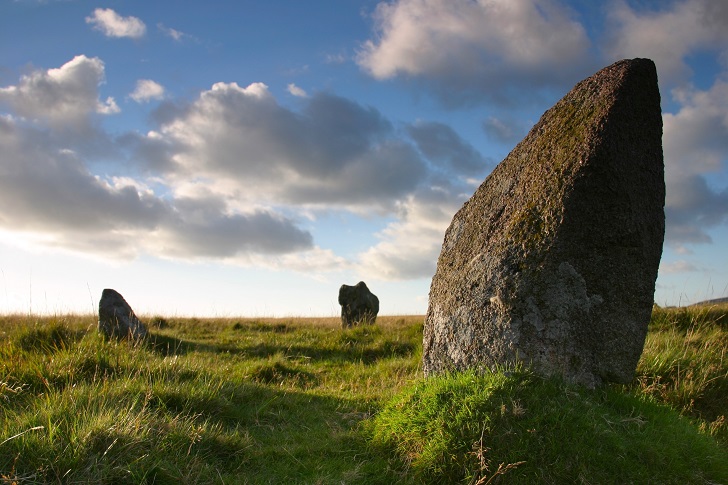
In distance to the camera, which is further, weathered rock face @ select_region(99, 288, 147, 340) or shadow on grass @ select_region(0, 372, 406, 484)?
weathered rock face @ select_region(99, 288, 147, 340)

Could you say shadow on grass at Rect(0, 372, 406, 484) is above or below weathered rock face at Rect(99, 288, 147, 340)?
below

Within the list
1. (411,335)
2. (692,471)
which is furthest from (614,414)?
(411,335)

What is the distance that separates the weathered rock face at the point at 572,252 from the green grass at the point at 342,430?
0.42 meters

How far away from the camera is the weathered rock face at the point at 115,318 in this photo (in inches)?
550

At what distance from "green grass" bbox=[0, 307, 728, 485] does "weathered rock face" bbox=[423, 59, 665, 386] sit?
419mm

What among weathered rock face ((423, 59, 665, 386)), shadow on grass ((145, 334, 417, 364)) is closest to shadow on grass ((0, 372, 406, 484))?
weathered rock face ((423, 59, 665, 386))

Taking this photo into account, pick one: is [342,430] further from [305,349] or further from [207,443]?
[305,349]

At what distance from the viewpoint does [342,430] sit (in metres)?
6.89

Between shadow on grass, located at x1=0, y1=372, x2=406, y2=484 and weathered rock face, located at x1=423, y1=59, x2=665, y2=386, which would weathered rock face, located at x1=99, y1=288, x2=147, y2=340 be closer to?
shadow on grass, located at x1=0, y1=372, x2=406, y2=484

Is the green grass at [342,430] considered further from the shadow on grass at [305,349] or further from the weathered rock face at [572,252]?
the shadow on grass at [305,349]

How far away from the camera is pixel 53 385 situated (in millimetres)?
7609

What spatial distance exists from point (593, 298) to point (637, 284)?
711 millimetres

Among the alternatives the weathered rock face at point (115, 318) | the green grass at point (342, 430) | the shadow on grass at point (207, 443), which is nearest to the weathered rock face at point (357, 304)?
the weathered rock face at point (115, 318)

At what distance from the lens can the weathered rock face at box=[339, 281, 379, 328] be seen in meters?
19.3
